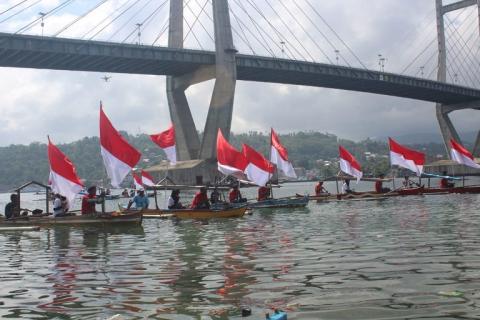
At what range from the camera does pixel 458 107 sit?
98562 mm

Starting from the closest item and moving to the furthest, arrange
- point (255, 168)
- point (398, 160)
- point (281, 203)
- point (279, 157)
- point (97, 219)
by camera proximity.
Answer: point (97, 219) → point (255, 168) → point (281, 203) → point (279, 157) → point (398, 160)

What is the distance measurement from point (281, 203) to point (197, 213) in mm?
7175

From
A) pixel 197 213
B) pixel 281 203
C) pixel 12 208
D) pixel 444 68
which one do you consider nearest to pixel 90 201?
pixel 12 208

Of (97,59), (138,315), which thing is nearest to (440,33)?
(97,59)

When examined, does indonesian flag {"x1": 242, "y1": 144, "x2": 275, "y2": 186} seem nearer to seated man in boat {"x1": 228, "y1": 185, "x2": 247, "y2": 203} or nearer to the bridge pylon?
seated man in boat {"x1": 228, "y1": 185, "x2": 247, "y2": 203}

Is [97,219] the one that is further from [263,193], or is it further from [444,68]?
[444,68]

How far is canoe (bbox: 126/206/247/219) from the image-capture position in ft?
82.2

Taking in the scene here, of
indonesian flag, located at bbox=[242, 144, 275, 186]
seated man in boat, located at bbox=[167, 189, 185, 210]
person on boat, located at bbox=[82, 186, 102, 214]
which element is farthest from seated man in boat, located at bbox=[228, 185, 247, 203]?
person on boat, located at bbox=[82, 186, 102, 214]

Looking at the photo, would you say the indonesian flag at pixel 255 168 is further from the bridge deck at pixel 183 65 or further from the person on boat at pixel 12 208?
the bridge deck at pixel 183 65

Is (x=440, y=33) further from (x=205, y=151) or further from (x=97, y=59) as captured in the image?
(x=97, y=59)

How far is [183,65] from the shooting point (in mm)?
68938

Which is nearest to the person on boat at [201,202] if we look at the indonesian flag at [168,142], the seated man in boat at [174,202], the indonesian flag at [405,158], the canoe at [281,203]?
the seated man in boat at [174,202]

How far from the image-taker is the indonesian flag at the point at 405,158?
35234 mm

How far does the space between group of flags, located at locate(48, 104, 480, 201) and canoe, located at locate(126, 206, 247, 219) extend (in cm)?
202
